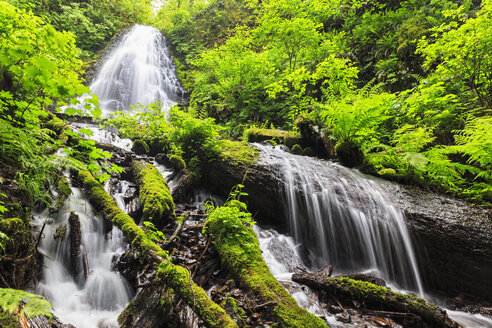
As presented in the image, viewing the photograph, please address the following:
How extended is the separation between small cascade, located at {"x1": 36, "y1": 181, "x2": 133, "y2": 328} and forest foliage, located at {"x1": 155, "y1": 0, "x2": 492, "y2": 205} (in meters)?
5.38

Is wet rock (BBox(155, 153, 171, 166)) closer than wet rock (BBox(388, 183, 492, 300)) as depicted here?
No

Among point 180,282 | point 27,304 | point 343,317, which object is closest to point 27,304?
point 27,304

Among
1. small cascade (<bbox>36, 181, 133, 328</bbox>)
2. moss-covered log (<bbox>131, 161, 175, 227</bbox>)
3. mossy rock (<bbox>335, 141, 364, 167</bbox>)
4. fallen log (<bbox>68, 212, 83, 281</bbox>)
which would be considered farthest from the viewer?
mossy rock (<bbox>335, 141, 364, 167</bbox>)

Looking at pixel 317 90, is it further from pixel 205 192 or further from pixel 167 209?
pixel 167 209

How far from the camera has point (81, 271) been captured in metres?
2.90

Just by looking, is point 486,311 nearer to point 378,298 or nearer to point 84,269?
point 378,298

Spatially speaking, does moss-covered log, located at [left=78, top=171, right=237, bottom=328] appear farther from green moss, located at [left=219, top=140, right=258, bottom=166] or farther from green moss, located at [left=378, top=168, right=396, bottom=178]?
green moss, located at [left=378, top=168, right=396, bottom=178]

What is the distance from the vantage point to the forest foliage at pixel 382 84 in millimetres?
4492

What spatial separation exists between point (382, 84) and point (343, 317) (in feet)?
23.0

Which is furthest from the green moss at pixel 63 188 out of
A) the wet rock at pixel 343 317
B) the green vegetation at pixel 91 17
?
the green vegetation at pixel 91 17

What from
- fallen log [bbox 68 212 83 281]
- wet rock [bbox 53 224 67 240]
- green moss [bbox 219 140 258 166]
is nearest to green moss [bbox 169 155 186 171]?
green moss [bbox 219 140 258 166]

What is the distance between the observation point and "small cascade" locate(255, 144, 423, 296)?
151 inches

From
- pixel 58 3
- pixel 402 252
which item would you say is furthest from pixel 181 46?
pixel 402 252

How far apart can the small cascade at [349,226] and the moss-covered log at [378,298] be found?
959mm
